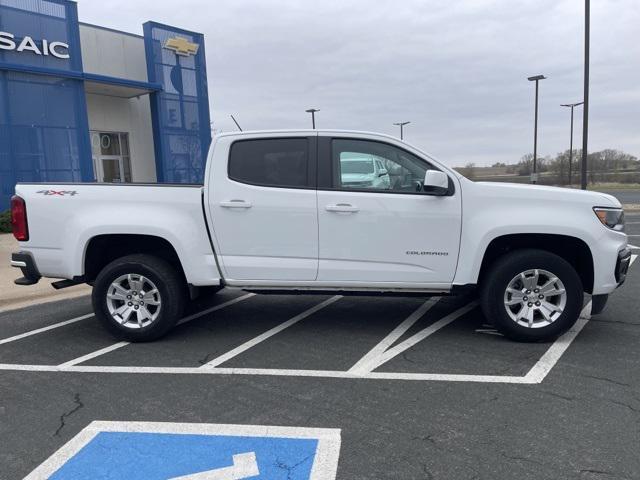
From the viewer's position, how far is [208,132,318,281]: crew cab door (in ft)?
16.5

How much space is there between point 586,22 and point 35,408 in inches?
769

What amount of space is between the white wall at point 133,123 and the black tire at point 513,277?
19208 millimetres

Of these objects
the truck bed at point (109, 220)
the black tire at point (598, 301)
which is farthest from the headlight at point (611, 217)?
the truck bed at point (109, 220)

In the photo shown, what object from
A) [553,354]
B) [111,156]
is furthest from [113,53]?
[553,354]

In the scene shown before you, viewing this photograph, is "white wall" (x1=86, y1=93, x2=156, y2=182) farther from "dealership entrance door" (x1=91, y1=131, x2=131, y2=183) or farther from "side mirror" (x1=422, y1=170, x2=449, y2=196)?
"side mirror" (x1=422, y1=170, x2=449, y2=196)

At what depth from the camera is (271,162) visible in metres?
5.18

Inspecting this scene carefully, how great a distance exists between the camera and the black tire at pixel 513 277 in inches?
190

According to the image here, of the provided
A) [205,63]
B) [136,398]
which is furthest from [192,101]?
[136,398]

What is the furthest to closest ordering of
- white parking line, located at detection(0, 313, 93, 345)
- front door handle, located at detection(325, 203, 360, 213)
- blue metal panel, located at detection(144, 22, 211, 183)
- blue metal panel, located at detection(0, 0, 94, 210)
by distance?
blue metal panel, located at detection(144, 22, 211, 183) < blue metal panel, located at detection(0, 0, 94, 210) < white parking line, located at detection(0, 313, 93, 345) < front door handle, located at detection(325, 203, 360, 213)

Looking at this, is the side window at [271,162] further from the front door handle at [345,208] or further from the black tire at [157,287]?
the black tire at [157,287]

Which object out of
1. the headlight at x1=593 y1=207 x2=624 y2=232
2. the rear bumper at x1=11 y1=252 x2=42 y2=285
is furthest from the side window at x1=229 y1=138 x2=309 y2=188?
the headlight at x1=593 y1=207 x2=624 y2=232

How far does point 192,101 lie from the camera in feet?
Result: 72.8

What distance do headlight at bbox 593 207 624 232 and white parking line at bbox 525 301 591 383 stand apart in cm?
109

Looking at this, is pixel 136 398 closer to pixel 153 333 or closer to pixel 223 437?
pixel 223 437
